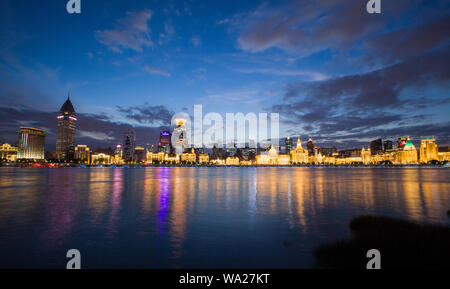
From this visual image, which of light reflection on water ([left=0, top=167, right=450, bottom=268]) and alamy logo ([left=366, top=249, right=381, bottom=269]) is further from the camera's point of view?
light reflection on water ([left=0, top=167, right=450, bottom=268])

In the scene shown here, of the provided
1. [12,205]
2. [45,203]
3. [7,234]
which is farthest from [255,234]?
[12,205]


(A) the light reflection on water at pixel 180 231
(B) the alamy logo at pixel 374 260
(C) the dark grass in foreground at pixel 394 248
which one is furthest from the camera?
(A) the light reflection on water at pixel 180 231

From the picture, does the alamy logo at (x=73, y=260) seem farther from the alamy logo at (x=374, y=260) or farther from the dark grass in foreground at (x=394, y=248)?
the alamy logo at (x=374, y=260)

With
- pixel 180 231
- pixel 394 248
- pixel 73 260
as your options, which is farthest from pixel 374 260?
pixel 73 260

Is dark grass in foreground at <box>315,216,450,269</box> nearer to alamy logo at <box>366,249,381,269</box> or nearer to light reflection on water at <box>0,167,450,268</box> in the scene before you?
alamy logo at <box>366,249,381,269</box>

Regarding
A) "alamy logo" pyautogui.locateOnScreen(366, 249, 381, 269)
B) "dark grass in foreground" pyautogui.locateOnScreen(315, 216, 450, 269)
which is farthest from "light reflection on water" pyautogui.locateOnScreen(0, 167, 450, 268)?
"alamy logo" pyautogui.locateOnScreen(366, 249, 381, 269)

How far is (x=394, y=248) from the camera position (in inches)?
428

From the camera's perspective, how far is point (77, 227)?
15734mm

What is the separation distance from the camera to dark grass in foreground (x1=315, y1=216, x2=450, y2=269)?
9.41 metres

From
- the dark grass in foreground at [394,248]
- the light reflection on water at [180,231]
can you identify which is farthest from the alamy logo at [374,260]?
the light reflection on water at [180,231]

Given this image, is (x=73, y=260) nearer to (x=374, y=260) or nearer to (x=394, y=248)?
(x=374, y=260)

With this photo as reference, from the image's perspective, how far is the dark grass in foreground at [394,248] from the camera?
941cm

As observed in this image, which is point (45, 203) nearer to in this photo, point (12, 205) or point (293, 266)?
point (12, 205)
